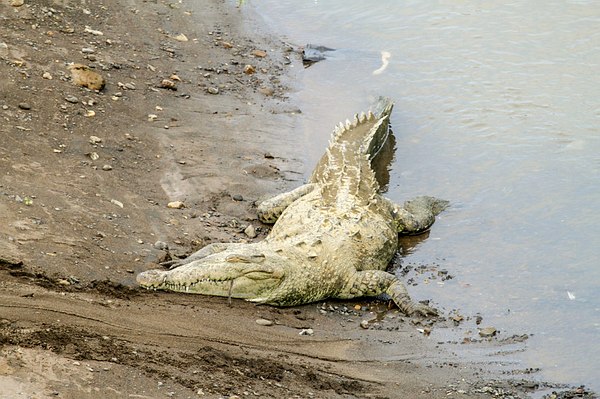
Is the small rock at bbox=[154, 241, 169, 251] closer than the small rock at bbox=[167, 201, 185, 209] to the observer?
Yes

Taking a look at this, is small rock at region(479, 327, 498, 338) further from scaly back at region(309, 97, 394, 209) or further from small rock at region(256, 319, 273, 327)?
scaly back at region(309, 97, 394, 209)

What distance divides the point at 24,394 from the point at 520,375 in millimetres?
3571

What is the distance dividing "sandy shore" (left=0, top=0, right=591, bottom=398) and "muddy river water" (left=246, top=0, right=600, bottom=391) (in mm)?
569

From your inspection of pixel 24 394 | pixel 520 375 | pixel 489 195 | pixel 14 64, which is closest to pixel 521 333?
pixel 520 375

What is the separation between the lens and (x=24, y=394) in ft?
15.1

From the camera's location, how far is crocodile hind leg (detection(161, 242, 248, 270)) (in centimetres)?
705

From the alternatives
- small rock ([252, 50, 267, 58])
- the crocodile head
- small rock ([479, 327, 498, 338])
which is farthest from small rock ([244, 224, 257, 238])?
small rock ([252, 50, 267, 58])

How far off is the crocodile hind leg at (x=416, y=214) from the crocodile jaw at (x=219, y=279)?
73.3 inches

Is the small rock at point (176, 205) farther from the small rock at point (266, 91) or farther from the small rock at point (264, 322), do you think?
the small rock at point (266, 91)

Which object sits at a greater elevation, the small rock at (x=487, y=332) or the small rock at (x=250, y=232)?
the small rock at (x=250, y=232)

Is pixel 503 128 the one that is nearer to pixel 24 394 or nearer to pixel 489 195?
pixel 489 195

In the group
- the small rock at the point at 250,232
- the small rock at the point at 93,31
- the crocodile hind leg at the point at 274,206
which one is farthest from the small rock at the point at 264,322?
the small rock at the point at 93,31

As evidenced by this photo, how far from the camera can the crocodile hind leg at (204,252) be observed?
23.1ft

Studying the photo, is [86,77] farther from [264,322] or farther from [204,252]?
[264,322]
